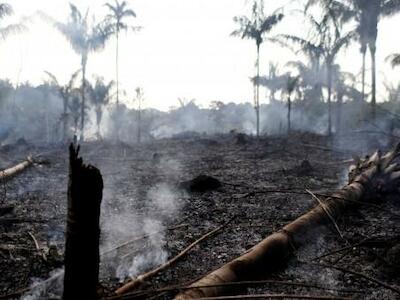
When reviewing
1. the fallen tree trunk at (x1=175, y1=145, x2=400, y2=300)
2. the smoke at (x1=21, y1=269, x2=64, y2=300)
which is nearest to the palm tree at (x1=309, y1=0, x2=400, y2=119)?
the fallen tree trunk at (x1=175, y1=145, x2=400, y2=300)

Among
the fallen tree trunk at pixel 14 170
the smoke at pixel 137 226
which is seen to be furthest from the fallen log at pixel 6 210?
the fallen tree trunk at pixel 14 170

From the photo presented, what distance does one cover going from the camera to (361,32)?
21234 mm

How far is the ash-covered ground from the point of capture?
4.08 metres

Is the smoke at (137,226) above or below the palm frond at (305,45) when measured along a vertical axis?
below

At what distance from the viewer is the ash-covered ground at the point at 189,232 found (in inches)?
161

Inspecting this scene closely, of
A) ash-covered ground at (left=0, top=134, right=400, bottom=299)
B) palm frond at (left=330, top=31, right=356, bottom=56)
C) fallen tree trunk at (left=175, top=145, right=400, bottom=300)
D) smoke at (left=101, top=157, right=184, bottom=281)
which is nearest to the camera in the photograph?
fallen tree trunk at (left=175, top=145, right=400, bottom=300)

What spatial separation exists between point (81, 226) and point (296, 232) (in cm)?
339

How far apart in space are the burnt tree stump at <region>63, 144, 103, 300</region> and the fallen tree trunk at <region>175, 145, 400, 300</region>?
3.11ft

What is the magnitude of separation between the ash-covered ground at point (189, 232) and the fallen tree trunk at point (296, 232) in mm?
140

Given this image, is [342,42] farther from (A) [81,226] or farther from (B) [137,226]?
(A) [81,226]

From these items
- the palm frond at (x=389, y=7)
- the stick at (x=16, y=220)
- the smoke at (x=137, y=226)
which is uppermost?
the palm frond at (x=389, y=7)

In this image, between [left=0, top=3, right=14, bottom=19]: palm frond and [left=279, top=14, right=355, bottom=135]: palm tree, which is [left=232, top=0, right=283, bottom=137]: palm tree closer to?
[left=279, top=14, right=355, bottom=135]: palm tree

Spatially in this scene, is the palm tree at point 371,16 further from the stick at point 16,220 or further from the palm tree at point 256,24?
the stick at point 16,220

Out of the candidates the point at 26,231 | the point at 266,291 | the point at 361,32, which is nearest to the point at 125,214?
the point at 26,231
